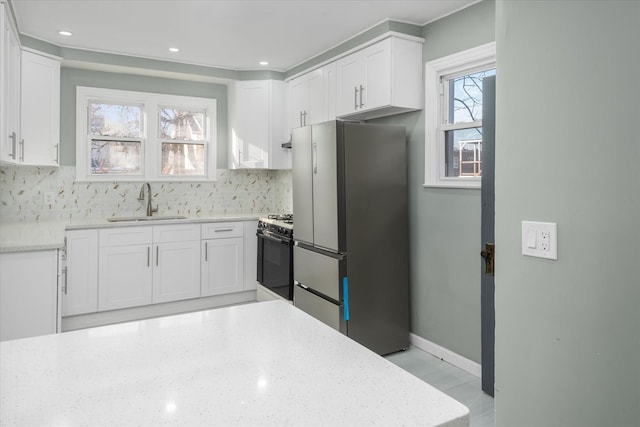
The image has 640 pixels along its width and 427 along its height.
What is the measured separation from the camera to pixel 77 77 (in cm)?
433

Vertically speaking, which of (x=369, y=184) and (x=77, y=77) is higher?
(x=77, y=77)

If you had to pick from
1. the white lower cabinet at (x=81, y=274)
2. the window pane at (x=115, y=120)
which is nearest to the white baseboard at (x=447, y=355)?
the white lower cabinet at (x=81, y=274)

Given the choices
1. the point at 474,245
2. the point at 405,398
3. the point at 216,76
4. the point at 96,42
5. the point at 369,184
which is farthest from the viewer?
the point at 216,76

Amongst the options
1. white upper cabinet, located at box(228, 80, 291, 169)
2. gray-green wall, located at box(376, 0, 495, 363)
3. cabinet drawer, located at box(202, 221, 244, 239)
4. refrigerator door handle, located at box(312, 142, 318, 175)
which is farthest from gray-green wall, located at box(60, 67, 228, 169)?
gray-green wall, located at box(376, 0, 495, 363)

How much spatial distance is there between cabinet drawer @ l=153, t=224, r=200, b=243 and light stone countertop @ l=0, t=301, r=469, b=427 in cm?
316

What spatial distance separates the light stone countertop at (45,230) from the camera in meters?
2.67

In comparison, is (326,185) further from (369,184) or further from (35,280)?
(35,280)

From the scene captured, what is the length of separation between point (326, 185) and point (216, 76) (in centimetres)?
220

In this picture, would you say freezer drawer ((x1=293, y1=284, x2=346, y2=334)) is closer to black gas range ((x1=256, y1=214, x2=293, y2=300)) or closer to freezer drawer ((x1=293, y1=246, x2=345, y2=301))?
freezer drawer ((x1=293, y1=246, x2=345, y2=301))

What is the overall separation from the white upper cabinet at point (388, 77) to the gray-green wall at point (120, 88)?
2.04m

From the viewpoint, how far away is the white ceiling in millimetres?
3008

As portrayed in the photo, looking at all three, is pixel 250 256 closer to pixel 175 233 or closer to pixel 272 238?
pixel 272 238

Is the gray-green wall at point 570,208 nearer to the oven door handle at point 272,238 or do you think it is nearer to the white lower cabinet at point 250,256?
the oven door handle at point 272,238

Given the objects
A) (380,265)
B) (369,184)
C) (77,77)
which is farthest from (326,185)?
(77,77)
